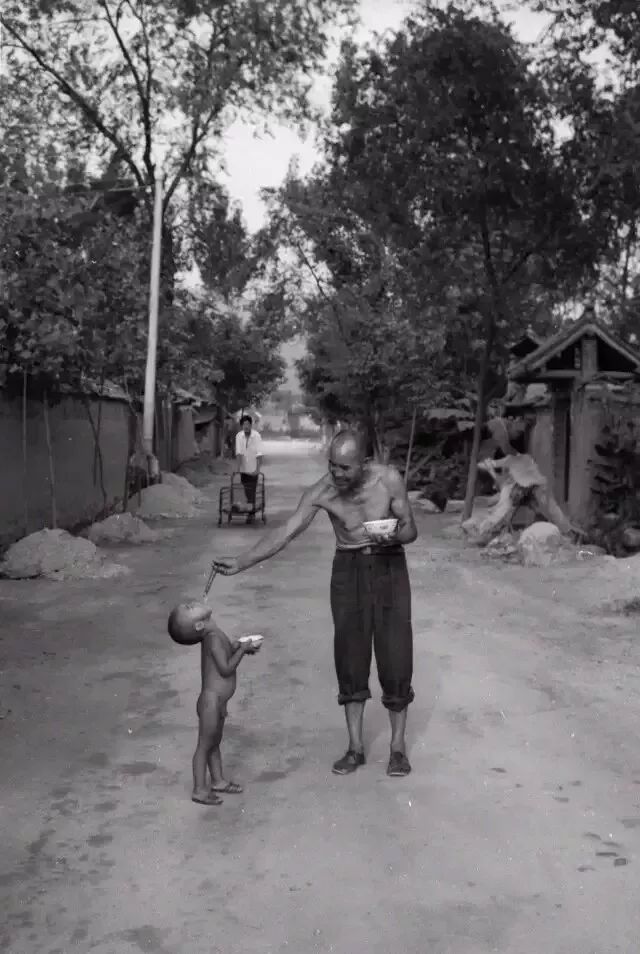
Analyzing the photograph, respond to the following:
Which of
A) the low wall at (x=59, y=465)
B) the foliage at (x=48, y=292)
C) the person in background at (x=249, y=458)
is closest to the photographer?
the foliage at (x=48, y=292)

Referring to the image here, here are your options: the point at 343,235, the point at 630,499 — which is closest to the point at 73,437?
the point at 630,499

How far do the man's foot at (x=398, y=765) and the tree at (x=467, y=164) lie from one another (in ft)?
41.2

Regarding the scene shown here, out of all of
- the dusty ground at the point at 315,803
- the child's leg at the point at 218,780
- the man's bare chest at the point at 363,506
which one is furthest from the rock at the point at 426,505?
the child's leg at the point at 218,780

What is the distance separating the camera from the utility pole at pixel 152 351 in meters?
21.1

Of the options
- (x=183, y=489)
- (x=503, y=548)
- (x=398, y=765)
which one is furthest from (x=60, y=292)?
(x=183, y=489)

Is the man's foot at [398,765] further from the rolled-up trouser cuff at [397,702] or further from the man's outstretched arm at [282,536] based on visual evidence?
the man's outstretched arm at [282,536]

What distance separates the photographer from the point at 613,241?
692 inches

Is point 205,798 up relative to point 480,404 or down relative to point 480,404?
down

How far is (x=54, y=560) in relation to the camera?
40.9ft

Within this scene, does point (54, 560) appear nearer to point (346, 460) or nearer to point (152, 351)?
point (346, 460)

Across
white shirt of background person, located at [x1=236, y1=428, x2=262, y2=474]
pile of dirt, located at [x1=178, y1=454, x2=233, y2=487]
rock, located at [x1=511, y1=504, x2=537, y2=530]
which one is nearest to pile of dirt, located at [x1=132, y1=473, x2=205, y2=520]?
white shirt of background person, located at [x1=236, y1=428, x2=262, y2=474]

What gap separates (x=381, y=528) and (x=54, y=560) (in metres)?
7.98

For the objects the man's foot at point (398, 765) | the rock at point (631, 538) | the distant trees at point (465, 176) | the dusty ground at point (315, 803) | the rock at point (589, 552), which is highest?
the distant trees at point (465, 176)

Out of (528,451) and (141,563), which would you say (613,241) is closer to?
(528,451)
